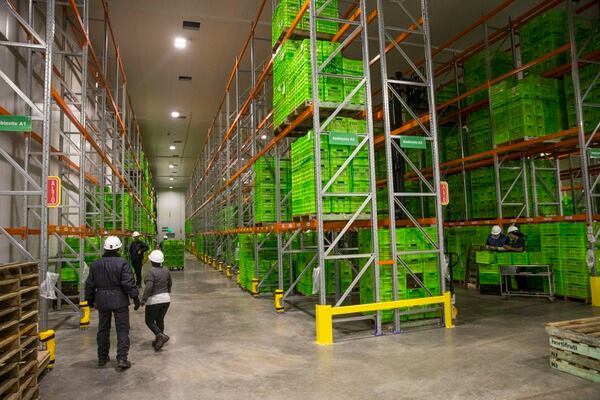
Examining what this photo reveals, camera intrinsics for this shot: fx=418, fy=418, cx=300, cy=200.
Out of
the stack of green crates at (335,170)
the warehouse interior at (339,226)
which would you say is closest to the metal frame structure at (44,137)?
the warehouse interior at (339,226)

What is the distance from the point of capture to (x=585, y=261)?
968cm

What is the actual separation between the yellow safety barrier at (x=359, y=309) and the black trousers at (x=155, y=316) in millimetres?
2547

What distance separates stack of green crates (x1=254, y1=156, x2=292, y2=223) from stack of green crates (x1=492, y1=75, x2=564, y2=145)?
6041mm

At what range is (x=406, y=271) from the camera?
7730 mm

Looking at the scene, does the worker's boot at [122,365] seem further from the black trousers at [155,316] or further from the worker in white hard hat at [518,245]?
the worker in white hard hat at [518,245]

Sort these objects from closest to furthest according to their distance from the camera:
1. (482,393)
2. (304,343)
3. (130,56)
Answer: (482,393) → (304,343) → (130,56)

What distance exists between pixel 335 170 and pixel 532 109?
6.53m

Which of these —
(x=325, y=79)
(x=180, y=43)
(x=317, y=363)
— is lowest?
(x=317, y=363)

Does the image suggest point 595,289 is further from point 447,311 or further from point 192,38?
point 192,38

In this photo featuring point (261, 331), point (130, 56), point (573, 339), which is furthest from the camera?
point (130, 56)

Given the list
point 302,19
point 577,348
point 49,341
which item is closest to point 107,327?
point 49,341

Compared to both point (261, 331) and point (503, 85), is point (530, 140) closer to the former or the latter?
point (503, 85)

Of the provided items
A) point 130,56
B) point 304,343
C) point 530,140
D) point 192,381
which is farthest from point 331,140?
point 130,56

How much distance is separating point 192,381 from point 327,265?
6.21m
